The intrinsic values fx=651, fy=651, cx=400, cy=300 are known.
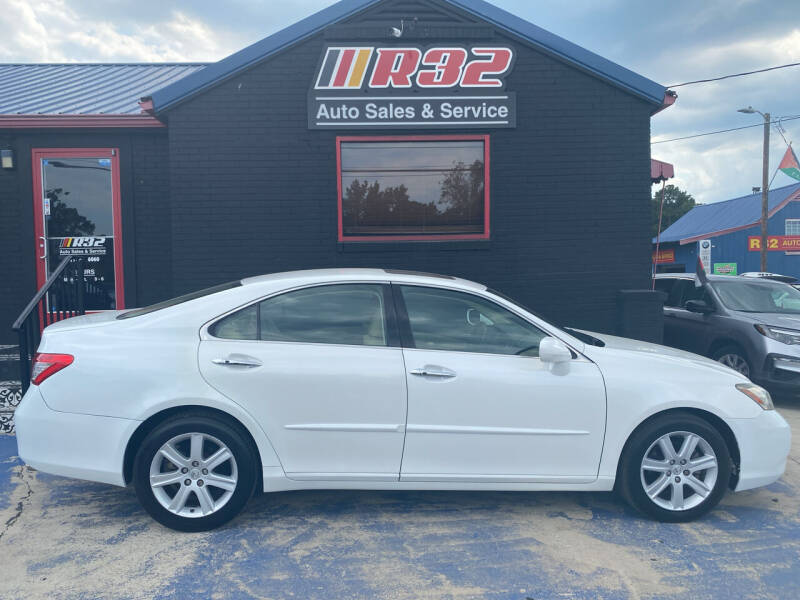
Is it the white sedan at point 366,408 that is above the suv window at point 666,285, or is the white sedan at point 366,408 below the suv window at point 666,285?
below

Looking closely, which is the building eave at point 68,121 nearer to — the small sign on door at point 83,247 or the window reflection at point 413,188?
the small sign on door at point 83,247

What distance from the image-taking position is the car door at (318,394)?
149 inches

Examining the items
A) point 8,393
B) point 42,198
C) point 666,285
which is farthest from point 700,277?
Result: point 42,198

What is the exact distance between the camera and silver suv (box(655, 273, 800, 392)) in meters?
7.44

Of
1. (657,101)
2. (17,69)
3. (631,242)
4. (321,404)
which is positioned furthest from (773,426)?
(17,69)

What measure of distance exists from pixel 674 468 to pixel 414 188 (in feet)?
15.5

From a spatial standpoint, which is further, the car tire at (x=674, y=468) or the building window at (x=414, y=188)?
the building window at (x=414, y=188)

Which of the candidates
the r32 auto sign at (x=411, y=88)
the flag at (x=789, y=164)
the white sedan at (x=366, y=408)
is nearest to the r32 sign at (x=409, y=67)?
the r32 auto sign at (x=411, y=88)

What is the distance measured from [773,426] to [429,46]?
544cm

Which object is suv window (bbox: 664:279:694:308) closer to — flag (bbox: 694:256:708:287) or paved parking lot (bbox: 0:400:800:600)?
flag (bbox: 694:256:708:287)

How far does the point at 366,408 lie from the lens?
12.6 ft

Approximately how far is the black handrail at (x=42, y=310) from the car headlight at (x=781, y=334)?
756cm

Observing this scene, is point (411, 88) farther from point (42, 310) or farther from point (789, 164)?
point (789, 164)

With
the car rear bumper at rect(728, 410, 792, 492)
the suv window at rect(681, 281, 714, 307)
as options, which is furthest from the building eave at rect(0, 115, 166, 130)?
the suv window at rect(681, 281, 714, 307)
